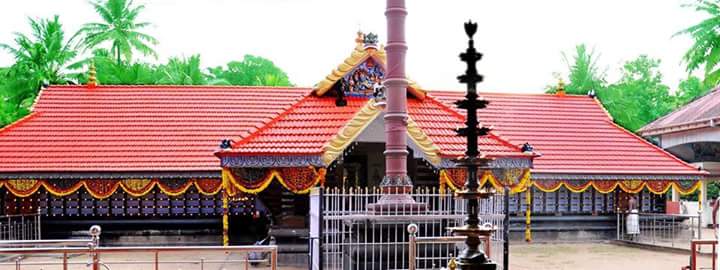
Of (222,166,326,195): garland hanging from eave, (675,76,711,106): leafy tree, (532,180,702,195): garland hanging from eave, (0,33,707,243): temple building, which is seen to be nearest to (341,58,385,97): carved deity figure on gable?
(0,33,707,243): temple building

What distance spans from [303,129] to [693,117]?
15.2 metres

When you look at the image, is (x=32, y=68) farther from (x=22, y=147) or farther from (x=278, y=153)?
(x=278, y=153)

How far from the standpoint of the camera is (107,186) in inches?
677

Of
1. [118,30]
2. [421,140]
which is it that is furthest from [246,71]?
[421,140]

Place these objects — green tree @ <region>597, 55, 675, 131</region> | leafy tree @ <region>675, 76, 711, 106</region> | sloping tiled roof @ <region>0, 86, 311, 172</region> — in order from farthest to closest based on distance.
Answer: leafy tree @ <region>675, 76, 711, 106</region> → green tree @ <region>597, 55, 675, 131</region> → sloping tiled roof @ <region>0, 86, 311, 172</region>

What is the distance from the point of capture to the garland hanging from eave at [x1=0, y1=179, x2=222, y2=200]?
17.0 metres

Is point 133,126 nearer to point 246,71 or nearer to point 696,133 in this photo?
point 696,133

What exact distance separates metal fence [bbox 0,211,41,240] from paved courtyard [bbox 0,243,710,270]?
932mm

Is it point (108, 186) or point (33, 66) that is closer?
point (108, 186)

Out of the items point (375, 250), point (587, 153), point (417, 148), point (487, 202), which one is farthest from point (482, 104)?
point (587, 153)

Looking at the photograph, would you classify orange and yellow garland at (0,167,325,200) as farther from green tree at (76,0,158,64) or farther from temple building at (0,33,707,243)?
green tree at (76,0,158,64)

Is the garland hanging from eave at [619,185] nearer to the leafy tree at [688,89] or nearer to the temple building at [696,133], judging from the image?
the temple building at [696,133]

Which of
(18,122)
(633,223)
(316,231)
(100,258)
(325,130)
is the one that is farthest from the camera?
(633,223)

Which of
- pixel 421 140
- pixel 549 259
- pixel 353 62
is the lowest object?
pixel 549 259
